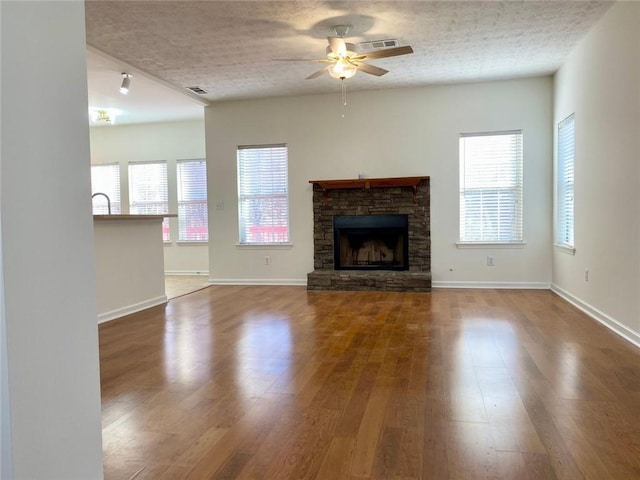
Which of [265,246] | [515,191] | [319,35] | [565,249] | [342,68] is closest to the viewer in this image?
[342,68]

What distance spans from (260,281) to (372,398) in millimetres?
4778

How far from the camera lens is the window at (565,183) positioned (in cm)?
529

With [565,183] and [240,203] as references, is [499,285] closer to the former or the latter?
[565,183]

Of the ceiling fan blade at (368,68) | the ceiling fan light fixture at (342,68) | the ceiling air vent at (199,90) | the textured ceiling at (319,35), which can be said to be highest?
the ceiling air vent at (199,90)

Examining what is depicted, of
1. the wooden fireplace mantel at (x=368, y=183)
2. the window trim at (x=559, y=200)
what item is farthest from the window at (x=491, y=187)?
the wooden fireplace mantel at (x=368, y=183)

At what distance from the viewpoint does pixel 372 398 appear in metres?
2.48

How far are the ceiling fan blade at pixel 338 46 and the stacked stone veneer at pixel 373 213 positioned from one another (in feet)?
8.79

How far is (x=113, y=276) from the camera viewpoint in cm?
476

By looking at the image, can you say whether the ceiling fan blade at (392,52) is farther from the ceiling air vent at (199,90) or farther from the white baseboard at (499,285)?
the white baseboard at (499,285)

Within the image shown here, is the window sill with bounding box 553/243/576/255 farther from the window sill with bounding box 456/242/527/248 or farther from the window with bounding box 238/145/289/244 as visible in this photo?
the window with bounding box 238/145/289/244

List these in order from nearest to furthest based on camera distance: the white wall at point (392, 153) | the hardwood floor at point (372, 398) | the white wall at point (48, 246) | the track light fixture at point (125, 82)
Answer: the white wall at point (48, 246) < the hardwood floor at point (372, 398) < the track light fixture at point (125, 82) < the white wall at point (392, 153)

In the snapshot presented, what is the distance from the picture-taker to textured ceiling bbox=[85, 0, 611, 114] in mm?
3889

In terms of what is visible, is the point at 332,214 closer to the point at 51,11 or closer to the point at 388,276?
the point at 388,276

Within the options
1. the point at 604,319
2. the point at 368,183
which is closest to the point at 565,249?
the point at 604,319
